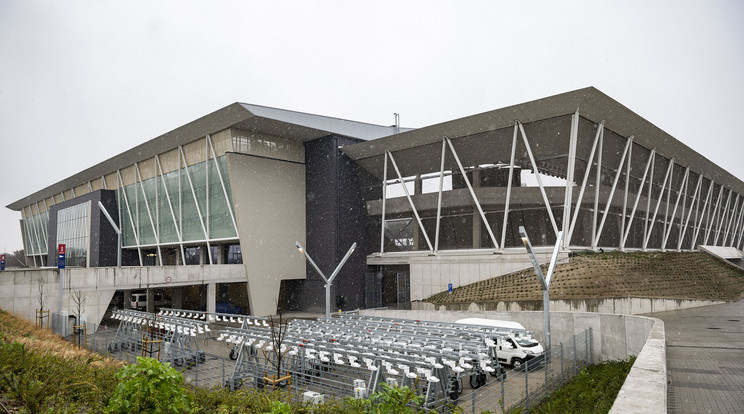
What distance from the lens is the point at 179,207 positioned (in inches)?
1838

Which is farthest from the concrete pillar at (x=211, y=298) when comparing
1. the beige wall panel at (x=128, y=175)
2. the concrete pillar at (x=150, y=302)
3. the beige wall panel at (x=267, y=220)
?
the beige wall panel at (x=128, y=175)

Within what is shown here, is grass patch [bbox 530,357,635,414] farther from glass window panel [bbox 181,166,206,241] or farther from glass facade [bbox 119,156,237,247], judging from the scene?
glass window panel [bbox 181,166,206,241]

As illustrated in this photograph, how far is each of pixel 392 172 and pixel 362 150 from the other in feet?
13.9

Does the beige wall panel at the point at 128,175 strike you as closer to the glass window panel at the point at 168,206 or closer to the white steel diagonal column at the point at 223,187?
the glass window panel at the point at 168,206

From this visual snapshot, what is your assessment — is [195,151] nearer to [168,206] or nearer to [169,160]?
[169,160]

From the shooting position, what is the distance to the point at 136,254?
59.6m

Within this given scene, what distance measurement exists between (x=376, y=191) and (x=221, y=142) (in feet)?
48.8

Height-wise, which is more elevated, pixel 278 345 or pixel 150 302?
pixel 278 345

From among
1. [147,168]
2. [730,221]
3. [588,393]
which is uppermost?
[147,168]

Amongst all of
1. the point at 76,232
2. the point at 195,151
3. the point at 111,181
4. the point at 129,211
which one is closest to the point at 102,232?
the point at 129,211

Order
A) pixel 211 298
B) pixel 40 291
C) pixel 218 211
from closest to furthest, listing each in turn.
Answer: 1. pixel 40 291
2. pixel 211 298
3. pixel 218 211

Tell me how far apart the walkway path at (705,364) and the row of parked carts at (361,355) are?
394 cm

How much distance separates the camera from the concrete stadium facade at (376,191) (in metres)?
34.6

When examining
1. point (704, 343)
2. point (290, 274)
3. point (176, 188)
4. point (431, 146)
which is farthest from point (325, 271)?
point (704, 343)
